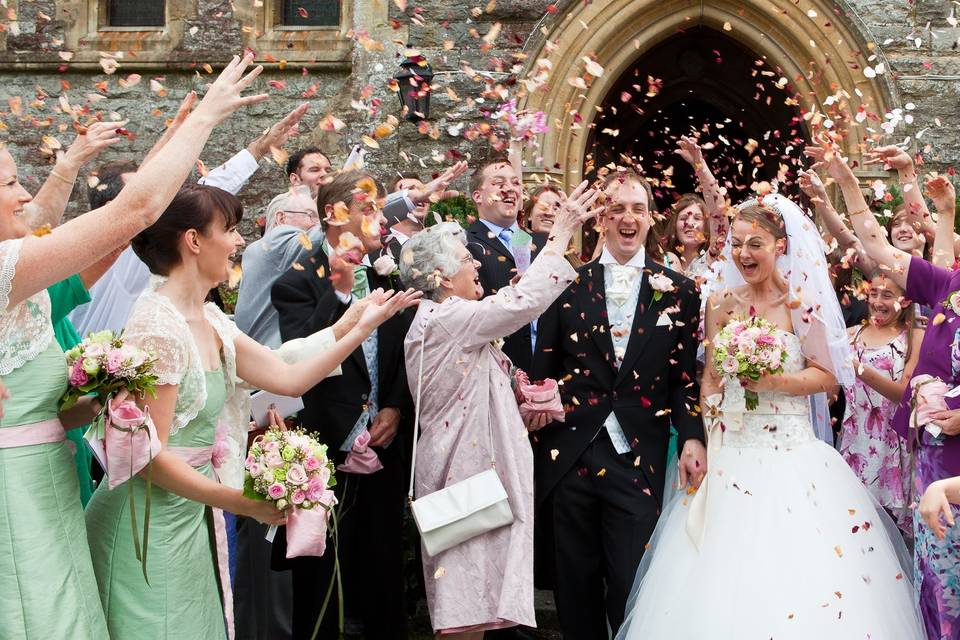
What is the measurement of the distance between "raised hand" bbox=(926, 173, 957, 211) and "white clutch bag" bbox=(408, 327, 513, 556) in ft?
7.45

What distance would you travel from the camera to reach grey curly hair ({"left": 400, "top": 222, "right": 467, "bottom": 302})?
188 inches

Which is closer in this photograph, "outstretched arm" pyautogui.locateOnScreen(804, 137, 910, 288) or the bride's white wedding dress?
the bride's white wedding dress

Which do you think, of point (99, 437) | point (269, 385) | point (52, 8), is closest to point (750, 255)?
point (269, 385)

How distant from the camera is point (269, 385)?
3705 mm

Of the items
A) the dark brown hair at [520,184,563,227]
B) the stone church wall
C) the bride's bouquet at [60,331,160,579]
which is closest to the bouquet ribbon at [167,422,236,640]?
the bride's bouquet at [60,331,160,579]

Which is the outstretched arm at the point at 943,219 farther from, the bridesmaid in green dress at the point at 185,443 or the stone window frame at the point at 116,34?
the stone window frame at the point at 116,34

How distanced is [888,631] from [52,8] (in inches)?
399

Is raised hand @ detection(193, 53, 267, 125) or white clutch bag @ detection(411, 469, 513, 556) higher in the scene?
raised hand @ detection(193, 53, 267, 125)

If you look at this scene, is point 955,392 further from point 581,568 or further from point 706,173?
point 706,173

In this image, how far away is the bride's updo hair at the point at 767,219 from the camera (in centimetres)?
500

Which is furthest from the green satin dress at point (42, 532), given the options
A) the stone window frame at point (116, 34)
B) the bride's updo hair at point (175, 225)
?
the stone window frame at point (116, 34)

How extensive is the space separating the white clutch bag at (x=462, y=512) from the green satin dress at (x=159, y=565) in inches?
47.1

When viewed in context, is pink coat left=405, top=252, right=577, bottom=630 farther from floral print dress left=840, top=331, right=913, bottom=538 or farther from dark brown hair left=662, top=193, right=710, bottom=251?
dark brown hair left=662, top=193, right=710, bottom=251

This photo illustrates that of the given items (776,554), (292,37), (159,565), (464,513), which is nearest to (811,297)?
(776,554)
